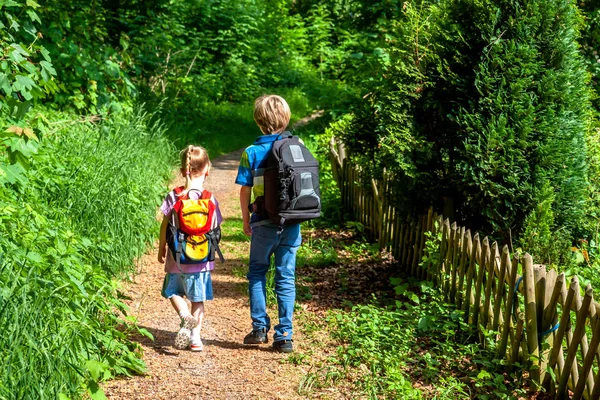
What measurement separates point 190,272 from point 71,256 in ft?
2.86

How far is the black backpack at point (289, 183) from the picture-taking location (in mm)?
5000

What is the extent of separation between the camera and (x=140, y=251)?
23.9 feet

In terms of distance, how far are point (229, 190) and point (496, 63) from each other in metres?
6.35

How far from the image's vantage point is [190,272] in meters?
5.30

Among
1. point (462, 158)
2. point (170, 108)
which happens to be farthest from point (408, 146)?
point (170, 108)

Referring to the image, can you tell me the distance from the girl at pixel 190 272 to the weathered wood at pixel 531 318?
2234 mm

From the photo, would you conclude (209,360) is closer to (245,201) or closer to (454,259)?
(245,201)

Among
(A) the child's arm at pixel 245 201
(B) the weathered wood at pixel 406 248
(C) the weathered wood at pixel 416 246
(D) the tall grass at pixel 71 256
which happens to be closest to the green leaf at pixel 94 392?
(D) the tall grass at pixel 71 256

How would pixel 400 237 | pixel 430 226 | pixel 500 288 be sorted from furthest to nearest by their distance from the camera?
1. pixel 400 237
2. pixel 430 226
3. pixel 500 288

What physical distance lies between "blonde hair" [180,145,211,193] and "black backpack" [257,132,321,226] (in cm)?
54

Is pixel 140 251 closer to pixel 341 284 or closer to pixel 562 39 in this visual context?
pixel 341 284

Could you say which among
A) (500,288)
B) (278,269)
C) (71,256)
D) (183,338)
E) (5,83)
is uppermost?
(5,83)

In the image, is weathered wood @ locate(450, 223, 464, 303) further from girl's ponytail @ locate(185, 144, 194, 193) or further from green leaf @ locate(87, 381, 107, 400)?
green leaf @ locate(87, 381, 107, 400)

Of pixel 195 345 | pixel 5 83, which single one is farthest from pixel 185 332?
pixel 5 83
